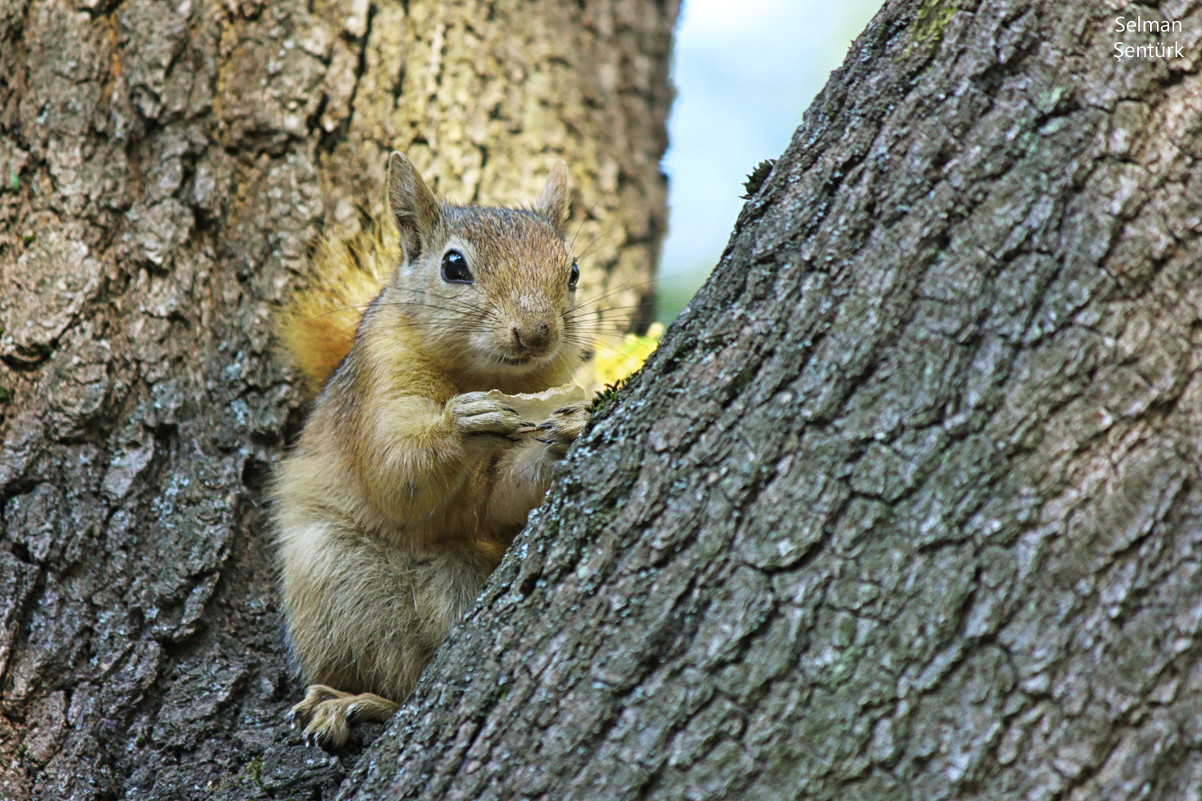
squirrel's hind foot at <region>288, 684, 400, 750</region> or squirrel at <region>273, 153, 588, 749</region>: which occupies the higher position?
squirrel at <region>273, 153, 588, 749</region>

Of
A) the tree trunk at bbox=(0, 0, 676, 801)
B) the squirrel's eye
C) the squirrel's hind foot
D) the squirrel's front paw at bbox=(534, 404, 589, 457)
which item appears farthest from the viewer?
the squirrel's eye

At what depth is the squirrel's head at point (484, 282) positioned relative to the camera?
3.16 meters

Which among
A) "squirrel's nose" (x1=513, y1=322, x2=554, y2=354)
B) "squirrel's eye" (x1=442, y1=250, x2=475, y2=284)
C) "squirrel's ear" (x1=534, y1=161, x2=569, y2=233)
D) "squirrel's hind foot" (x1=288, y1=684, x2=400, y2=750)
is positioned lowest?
"squirrel's hind foot" (x1=288, y1=684, x2=400, y2=750)

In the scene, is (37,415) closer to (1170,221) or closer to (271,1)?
(271,1)

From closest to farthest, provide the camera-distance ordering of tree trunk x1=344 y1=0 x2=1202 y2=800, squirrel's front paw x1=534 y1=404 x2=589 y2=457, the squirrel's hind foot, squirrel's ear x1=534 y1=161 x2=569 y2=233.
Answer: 1. tree trunk x1=344 y1=0 x2=1202 y2=800
2. squirrel's front paw x1=534 y1=404 x2=589 y2=457
3. the squirrel's hind foot
4. squirrel's ear x1=534 y1=161 x2=569 y2=233

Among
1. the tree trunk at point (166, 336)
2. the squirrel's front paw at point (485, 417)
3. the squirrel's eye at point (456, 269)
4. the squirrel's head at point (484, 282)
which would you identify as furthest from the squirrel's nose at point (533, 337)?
Answer: the tree trunk at point (166, 336)

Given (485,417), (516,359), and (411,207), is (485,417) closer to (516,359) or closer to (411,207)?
(516,359)

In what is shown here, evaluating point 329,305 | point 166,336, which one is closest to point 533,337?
point 329,305

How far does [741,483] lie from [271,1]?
10.8 feet

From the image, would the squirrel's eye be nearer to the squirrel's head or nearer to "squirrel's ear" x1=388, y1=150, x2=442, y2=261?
the squirrel's head

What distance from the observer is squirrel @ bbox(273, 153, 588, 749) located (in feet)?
9.38

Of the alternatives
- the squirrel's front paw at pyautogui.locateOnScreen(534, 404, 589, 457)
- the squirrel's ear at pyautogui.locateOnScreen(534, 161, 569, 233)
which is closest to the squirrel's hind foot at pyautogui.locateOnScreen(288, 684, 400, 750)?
the squirrel's front paw at pyautogui.locateOnScreen(534, 404, 589, 457)

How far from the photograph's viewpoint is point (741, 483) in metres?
1.78

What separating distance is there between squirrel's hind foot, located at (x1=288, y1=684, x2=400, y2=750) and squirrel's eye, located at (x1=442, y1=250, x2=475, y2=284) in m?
1.43
